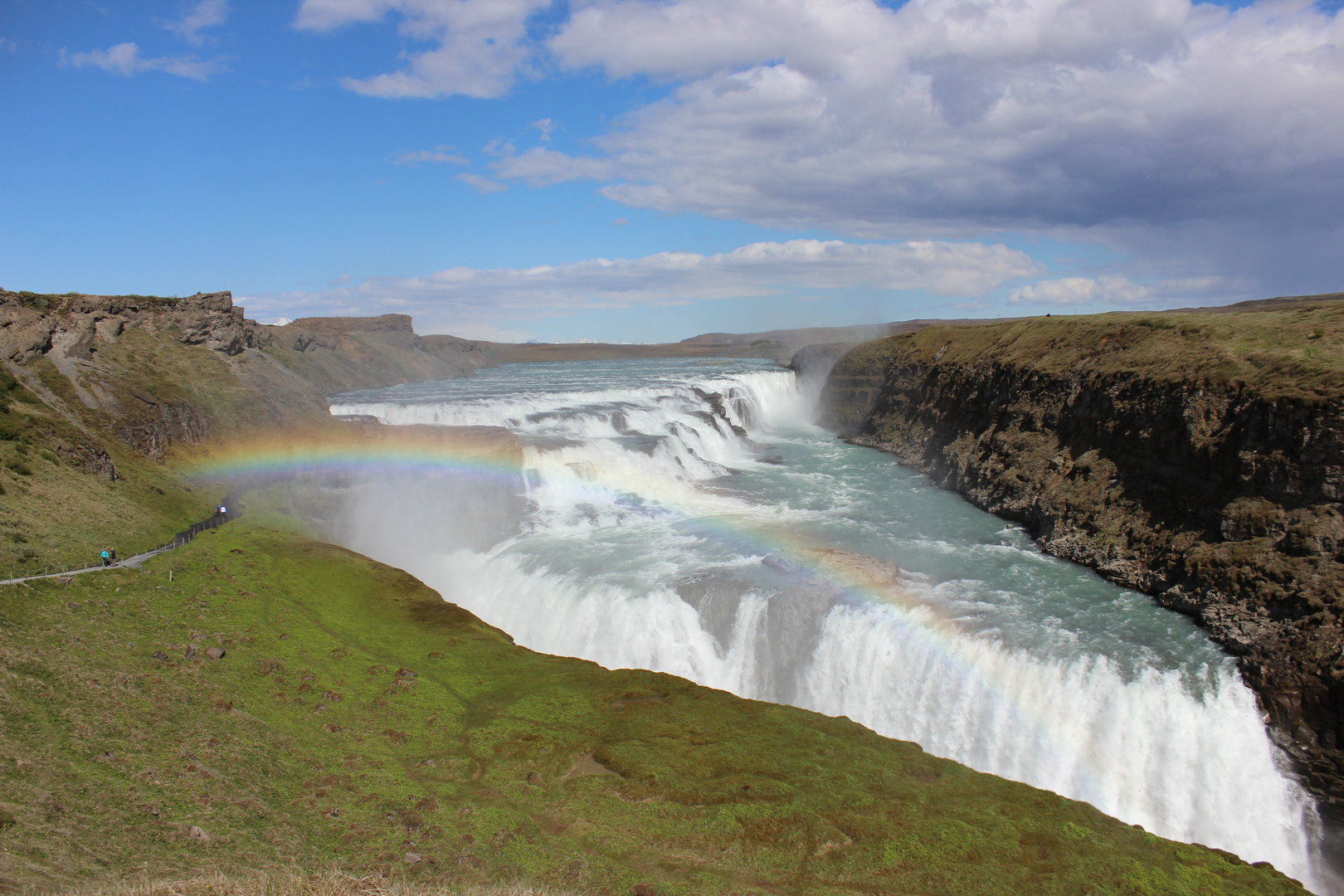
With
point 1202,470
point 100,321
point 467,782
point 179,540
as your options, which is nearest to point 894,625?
point 1202,470

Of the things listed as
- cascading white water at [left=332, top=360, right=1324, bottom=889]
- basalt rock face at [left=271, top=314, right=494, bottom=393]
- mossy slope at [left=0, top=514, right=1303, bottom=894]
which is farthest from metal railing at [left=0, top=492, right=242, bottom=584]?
basalt rock face at [left=271, top=314, right=494, bottom=393]

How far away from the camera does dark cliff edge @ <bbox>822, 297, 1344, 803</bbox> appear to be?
1508cm

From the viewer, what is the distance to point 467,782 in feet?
36.5

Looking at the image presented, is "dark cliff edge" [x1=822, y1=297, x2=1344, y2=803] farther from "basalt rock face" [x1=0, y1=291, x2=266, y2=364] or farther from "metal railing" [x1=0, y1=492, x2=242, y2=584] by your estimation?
"basalt rock face" [x1=0, y1=291, x2=266, y2=364]

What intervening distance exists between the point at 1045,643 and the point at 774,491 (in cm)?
1751

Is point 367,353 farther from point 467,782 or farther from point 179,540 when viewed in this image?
point 467,782

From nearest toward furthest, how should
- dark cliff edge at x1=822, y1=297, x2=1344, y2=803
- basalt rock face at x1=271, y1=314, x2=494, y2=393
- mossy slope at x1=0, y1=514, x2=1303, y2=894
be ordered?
1. mossy slope at x1=0, y1=514, x2=1303, y2=894
2. dark cliff edge at x1=822, y1=297, x2=1344, y2=803
3. basalt rock face at x1=271, y1=314, x2=494, y2=393

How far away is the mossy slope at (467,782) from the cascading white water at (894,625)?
390cm

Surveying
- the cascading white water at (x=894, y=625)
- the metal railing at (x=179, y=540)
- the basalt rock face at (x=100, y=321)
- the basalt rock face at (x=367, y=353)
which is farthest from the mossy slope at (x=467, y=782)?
the basalt rock face at (x=367, y=353)

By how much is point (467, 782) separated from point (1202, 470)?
71.7 ft

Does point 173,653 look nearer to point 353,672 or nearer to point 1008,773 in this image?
point 353,672

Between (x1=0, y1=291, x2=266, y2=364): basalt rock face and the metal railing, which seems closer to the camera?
the metal railing

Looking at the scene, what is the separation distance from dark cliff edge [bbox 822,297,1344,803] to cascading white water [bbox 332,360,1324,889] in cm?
93

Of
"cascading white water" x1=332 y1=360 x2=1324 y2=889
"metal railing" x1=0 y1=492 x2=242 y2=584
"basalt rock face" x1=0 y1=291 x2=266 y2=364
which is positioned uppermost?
"basalt rock face" x1=0 y1=291 x2=266 y2=364
